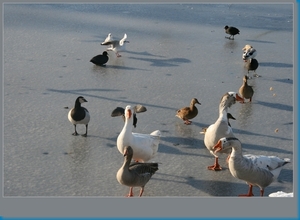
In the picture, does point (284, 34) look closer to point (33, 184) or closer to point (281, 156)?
point (281, 156)

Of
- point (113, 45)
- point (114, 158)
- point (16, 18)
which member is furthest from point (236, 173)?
point (16, 18)

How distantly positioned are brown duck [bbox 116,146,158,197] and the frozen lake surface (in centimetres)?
16

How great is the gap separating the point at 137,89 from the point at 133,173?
9.14 ft

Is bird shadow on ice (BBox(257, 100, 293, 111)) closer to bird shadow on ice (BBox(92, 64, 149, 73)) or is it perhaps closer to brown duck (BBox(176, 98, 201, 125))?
brown duck (BBox(176, 98, 201, 125))

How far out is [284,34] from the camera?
388 inches

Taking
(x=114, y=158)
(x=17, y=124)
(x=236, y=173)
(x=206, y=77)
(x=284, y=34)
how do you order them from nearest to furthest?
1. (x=236, y=173)
2. (x=114, y=158)
3. (x=17, y=124)
4. (x=206, y=77)
5. (x=284, y=34)

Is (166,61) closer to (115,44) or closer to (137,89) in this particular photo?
(115,44)

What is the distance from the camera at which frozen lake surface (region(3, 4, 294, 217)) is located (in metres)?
4.62

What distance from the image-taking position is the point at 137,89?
6.93 meters

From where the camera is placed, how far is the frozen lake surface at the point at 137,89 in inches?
182

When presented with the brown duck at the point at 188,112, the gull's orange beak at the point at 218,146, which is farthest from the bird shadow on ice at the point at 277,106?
the gull's orange beak at the point at 218,146

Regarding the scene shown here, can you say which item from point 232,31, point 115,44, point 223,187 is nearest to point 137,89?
point 115,44

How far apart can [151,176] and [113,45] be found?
4.39 meters

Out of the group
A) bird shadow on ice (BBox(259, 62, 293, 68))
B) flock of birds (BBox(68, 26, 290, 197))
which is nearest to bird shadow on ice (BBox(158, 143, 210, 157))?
flock of birds (BBox(68, 26, 290, 197))
